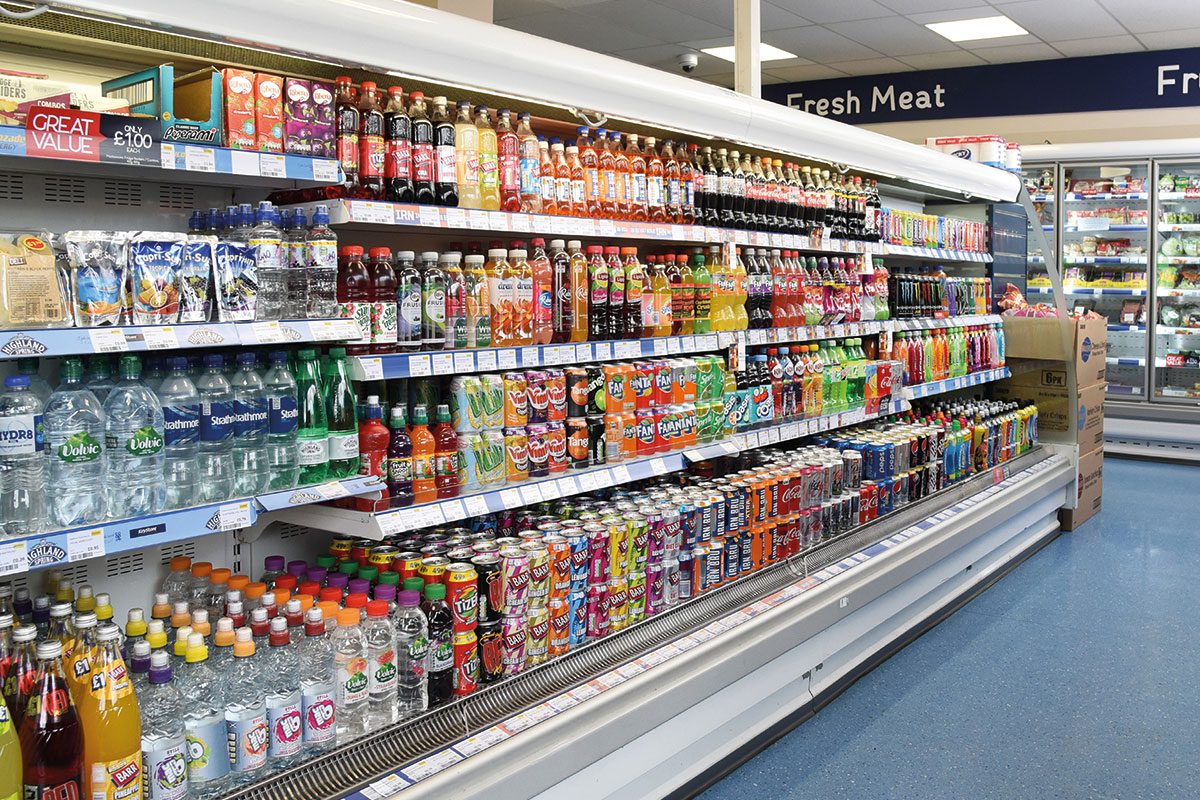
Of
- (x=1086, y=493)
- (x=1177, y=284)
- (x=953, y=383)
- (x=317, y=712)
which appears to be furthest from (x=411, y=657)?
→ (x=1177, y=284)

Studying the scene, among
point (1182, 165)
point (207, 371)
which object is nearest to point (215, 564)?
point (207, 371)

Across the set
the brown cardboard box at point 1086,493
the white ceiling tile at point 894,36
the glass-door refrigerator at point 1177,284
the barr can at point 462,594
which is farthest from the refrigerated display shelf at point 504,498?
the glass-door refrigerator at point 1177,284

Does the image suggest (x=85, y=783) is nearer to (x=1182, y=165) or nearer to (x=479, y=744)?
(x=479, y=744)

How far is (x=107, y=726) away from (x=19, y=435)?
553 millimetres

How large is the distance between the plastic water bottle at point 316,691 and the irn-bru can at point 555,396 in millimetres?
1014

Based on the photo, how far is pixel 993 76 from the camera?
9750 millimetres

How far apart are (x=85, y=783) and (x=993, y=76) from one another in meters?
10.1

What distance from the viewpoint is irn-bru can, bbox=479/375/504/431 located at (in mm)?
2793

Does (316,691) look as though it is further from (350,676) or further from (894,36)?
(894,36)

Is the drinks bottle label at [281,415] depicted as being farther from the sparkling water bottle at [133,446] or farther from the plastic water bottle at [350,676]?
the plastic water bottle at [350,676]

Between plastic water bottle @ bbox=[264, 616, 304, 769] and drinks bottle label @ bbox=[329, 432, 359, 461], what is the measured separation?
1.31 ft

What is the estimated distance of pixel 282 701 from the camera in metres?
2.09

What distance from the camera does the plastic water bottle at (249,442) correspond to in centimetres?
216

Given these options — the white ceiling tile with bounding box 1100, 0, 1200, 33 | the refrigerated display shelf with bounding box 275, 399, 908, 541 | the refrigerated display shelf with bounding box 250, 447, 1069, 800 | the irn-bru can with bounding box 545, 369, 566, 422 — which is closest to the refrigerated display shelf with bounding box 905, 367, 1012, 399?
Result: the refrigerated display shelf with bounding box 250, 447, 1069, 800
